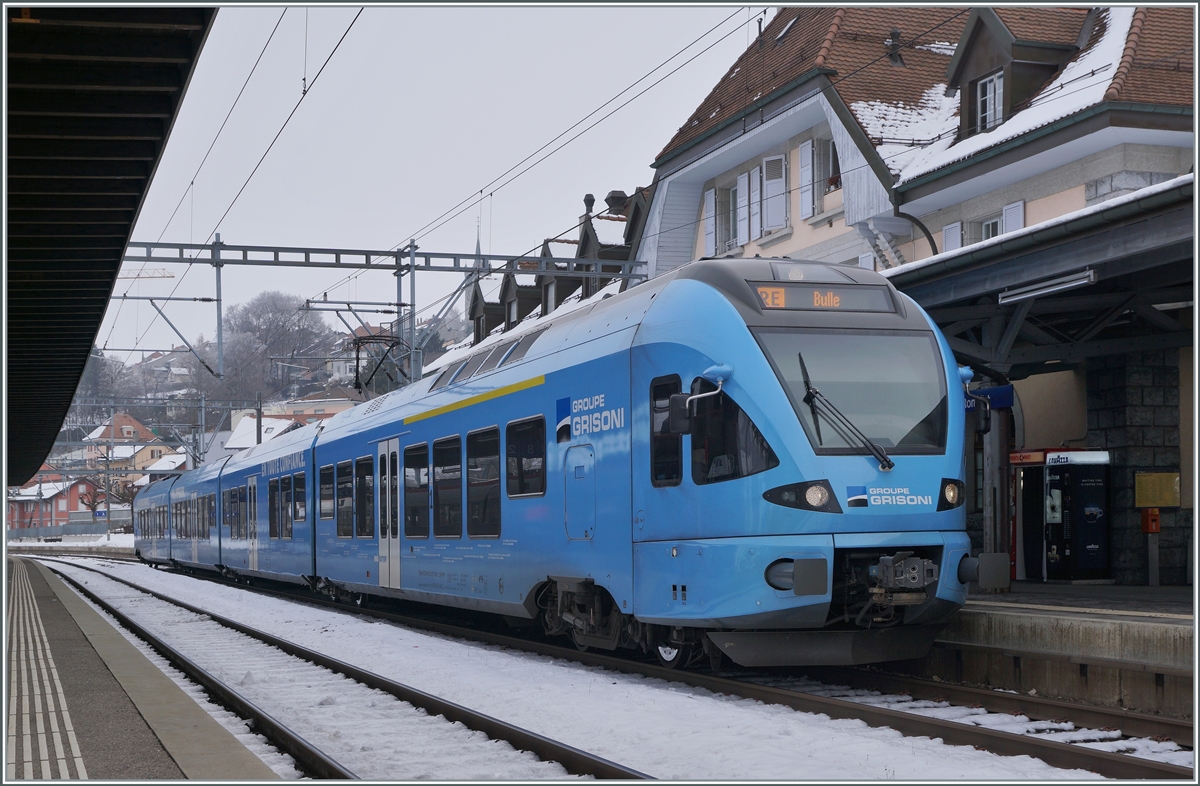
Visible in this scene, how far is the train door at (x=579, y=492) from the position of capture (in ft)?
36.1

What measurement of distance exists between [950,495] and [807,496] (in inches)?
50.9

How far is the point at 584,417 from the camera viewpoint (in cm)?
1122

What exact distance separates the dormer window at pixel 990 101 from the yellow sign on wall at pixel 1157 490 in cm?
735

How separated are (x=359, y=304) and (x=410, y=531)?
46.2 feet

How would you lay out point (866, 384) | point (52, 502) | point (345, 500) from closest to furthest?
point (866, 384)
point (345, 500)
point (52, 502)

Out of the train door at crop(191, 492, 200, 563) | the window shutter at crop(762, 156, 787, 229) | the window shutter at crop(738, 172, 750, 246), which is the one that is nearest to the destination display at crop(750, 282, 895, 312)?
the window shutter at crop(762, 156, 787, 229)

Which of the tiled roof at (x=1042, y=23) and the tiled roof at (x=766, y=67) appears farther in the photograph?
the tiled roof at (x=766, y=67)

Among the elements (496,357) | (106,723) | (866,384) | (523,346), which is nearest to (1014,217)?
(496,357)

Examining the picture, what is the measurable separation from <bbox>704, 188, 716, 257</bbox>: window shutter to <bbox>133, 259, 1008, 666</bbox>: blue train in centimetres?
1744

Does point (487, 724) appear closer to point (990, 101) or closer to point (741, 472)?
point (741, 472)

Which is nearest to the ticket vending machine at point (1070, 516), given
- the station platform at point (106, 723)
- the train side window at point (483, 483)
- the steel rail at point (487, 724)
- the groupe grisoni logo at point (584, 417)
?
the train side window at point (483, 483)

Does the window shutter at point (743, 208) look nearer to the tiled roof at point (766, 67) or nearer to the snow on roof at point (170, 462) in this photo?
the tiled roof at point (766, 67)

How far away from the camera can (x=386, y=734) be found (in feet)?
26.4

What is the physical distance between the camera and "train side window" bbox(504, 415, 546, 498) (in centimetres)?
1205
